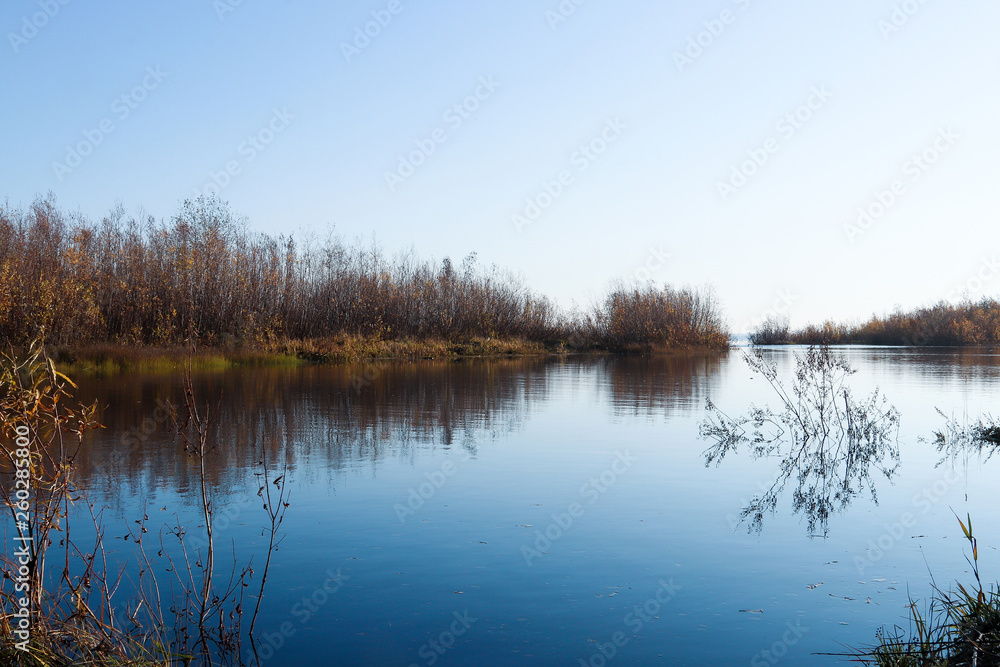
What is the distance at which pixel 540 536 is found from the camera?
6.89m

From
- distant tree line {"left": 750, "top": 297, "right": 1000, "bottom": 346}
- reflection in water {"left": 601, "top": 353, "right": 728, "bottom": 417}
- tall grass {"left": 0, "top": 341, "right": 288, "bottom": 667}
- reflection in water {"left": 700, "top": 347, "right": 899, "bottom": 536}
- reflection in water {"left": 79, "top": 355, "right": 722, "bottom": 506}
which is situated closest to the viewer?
tall grass {"left": 0, "top": 341, "right": 288, "bottom": 667}

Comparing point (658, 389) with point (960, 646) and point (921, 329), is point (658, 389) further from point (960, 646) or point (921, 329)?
point (921, 329)

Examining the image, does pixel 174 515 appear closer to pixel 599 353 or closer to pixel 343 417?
pixel 343 417

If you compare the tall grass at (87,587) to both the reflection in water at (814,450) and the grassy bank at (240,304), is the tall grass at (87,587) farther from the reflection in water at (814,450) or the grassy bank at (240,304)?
the grassy bank at (240,304)

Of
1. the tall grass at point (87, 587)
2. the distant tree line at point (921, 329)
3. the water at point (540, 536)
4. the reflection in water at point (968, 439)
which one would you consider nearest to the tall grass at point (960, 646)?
the water at point (540, 536)

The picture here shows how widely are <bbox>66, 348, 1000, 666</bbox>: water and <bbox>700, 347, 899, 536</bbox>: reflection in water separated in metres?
0.22

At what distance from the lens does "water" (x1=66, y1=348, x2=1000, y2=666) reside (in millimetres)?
4805

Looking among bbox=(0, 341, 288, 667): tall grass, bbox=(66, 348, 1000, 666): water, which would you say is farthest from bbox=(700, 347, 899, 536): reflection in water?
bbox=(0, 341, 288, 667): tall grass

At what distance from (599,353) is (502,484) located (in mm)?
41150

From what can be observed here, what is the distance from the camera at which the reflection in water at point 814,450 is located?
8.35 metres

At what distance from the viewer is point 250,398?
17.1 meters

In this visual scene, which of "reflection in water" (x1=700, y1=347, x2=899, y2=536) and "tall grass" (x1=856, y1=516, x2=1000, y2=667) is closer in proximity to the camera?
"tall grass" (x1=856, y1=516, x2=1000, y2=667)

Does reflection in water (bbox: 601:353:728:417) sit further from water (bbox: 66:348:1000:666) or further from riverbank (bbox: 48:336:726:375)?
riverbank (bbox: 48:336:726:375)

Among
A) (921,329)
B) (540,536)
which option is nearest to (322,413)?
(540,536)
